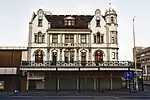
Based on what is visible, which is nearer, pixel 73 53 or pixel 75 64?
pixel 75 64

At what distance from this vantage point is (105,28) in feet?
152

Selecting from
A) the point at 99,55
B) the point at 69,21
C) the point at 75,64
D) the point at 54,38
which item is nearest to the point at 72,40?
the point at 54,38

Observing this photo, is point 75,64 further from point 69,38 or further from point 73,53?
point 69,38

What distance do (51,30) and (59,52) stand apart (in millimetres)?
4560

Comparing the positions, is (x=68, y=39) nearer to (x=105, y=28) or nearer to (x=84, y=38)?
(x=84, y=38)

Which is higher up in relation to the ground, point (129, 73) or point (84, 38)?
point (84, 38)

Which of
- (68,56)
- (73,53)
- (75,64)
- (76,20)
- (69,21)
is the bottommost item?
(75,64)

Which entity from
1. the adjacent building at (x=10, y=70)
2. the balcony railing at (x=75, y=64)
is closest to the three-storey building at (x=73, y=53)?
the balcony railing at (x=75, y=64)

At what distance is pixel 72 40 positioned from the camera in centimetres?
4538

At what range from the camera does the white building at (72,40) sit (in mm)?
44906

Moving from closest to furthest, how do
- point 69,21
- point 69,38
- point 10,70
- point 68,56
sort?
point 10,70 → point 68,56 → point 69,38 → point 69,21

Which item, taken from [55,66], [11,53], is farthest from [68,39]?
[11,53]

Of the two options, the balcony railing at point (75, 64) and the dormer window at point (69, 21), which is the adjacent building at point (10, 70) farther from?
the dormer window at point (69, 21)

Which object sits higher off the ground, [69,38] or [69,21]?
[69,21]
